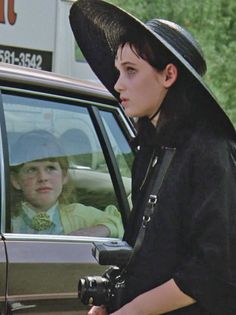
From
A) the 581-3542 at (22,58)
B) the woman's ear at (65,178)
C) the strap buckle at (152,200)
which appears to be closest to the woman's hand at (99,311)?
the strap buckle at (152,200)

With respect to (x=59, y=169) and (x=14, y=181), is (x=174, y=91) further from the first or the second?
(x=59, y=169)

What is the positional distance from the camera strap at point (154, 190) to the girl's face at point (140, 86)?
0.13 meters

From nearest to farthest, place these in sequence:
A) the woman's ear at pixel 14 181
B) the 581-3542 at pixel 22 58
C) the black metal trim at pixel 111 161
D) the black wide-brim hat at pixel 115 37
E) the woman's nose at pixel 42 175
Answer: the black wide-brim hat at pixel 115 37, the woman's ear at pixel 14 181, the woman's nose at pixel 42 175, the black metal trim at pixel 111 161, the 581-3542 at pixel 22 58

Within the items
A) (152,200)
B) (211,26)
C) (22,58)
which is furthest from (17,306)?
(211,26)

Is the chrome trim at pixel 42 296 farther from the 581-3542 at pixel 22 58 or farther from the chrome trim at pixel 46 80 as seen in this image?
the 581-3542 at pixel 22 58

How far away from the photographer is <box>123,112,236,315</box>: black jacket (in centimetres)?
188

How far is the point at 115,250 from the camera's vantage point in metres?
2.03

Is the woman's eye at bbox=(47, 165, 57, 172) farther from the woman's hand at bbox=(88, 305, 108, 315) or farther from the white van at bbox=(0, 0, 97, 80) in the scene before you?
the white van at bbox=(0, 0, 97, 80)

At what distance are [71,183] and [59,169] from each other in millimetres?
88

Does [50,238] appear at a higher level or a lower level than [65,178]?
lower

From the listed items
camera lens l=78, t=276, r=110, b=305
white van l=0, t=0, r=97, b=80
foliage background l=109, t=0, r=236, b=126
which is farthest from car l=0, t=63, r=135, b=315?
foliage background l=109, t=0, r=236, b=126

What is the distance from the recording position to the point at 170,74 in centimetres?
204

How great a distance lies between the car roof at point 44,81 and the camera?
10.3 ft

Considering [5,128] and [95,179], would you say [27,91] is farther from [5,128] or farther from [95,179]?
[95,179]
